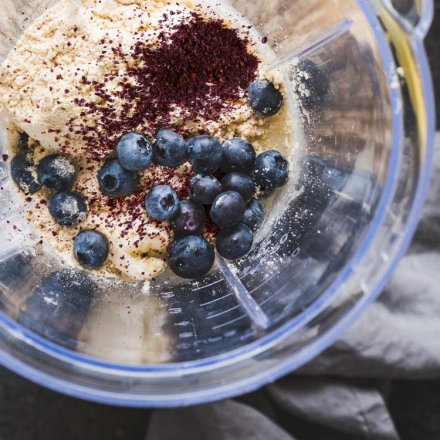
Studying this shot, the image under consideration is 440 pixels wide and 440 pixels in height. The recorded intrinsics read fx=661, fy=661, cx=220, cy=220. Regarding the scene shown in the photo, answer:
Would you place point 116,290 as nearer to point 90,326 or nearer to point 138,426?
point 90,326

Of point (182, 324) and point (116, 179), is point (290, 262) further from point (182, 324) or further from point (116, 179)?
point (116, 179)

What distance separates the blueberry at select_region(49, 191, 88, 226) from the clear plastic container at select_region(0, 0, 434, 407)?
0.09m

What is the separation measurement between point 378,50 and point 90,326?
0.56 meters

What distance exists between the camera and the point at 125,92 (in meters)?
0.95

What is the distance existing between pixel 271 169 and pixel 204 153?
106 millimetres

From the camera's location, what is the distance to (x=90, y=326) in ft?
3.18

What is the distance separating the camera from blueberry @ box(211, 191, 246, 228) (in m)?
0.95

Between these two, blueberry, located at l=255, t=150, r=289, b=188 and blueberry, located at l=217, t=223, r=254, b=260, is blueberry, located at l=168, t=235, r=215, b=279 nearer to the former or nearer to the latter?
blueberry, located at l=217, t=223, r=254, b=260

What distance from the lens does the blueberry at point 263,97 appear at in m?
0.98

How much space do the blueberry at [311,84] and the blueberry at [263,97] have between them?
0.07 m

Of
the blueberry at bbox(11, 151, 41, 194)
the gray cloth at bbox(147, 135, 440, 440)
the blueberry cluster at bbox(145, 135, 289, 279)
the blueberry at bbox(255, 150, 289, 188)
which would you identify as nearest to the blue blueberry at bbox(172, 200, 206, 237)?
the blueberry cluster at bbox(145, 135, 289, 279)

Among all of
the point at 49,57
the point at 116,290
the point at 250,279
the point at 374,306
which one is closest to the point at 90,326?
the point at 116,290

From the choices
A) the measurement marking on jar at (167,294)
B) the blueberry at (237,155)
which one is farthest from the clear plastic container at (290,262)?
the blueberry at (237,155)

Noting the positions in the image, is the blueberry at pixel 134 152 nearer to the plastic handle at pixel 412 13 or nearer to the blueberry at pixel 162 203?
the blueberry at pixel 162 203
